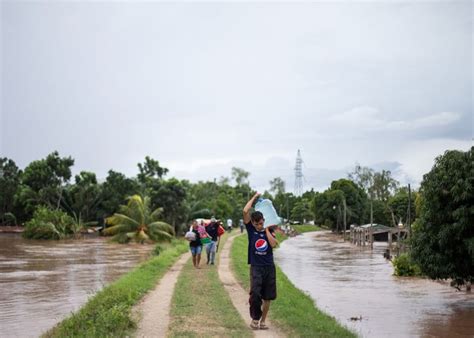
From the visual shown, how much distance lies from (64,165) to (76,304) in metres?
40.5

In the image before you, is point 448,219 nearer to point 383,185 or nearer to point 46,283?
point 46,283

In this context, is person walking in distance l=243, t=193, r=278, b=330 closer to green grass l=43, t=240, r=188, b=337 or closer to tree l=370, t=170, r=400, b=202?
green grass l=43, t=240, r=188, b=337

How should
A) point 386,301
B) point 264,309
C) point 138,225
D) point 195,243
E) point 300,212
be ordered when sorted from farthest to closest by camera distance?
point 300,212
point 138,225
point 195,243
point 386,301
point 264,309

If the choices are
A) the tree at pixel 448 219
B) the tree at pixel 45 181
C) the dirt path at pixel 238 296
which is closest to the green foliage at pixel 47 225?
the tree at pixel 45 181

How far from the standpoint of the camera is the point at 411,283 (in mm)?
19859

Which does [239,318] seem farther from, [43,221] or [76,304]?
[43,221]

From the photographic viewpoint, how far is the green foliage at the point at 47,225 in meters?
46.1

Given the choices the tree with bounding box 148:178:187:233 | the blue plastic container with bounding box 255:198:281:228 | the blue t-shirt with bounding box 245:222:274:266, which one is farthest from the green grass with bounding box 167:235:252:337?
the tree with bounding box 148:178:187:233

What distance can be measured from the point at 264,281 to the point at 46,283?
12269mm

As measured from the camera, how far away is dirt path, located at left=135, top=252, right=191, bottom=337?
8393 millimetres

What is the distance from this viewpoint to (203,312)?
390 inches

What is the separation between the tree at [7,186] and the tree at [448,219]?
163 ft

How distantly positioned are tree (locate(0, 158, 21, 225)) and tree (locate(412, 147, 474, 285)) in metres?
49.6

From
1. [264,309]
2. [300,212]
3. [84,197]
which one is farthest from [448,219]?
[300,212]
